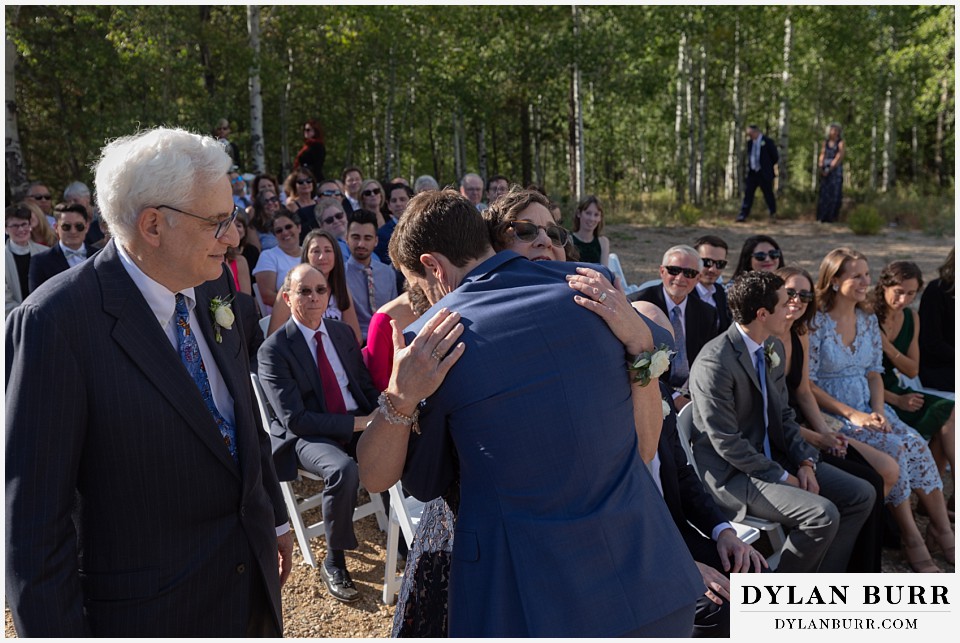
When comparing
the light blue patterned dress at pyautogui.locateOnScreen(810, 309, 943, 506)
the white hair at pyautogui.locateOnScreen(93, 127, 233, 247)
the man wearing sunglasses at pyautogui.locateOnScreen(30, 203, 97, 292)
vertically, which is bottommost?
the light blue patterned dress at pyautogui.locateOnScreen(810, 309, 943, 506)

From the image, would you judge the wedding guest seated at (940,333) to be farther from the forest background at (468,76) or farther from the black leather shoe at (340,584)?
the forest background at (468,76)

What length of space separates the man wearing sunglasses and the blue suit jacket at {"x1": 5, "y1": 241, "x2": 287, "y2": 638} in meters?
4.68

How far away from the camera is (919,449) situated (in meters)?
5.07

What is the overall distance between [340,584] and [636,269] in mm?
9078

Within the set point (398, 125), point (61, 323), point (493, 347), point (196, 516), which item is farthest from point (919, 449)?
point (398, 125)

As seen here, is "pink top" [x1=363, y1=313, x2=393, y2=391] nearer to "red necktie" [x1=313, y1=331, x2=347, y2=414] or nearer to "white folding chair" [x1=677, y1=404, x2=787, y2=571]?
"red necktie" [x1=313, y1=331, x2=347, y2=414]

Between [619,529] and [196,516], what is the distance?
1028 mm

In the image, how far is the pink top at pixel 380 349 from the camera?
4582mm

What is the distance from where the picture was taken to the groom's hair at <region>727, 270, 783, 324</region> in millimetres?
4281

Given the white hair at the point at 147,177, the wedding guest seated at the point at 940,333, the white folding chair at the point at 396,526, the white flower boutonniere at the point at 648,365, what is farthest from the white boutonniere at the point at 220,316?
the wedding guest seated at the point at 940,333

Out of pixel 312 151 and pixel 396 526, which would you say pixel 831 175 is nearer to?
pixel 312 151

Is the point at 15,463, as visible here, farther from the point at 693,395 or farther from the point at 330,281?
the point at 330,281

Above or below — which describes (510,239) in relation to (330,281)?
above

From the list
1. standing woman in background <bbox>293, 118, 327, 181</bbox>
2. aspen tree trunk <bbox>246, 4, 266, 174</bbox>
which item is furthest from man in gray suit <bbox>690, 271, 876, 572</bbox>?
aspen tree trunk <bbox>246, 4, 266, 174</bbox>
